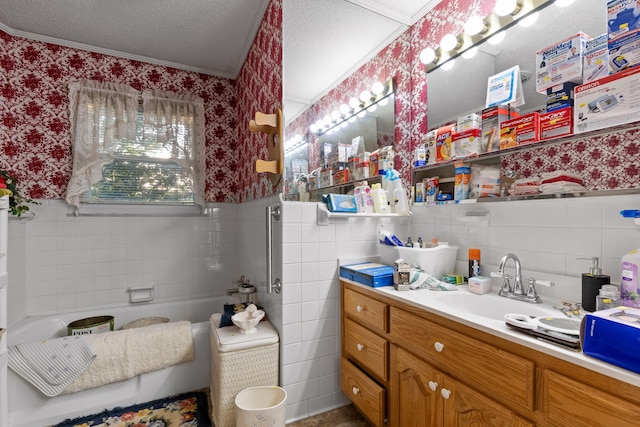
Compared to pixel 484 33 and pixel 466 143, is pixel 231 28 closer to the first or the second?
pixel 484 33

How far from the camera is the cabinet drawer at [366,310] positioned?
4.80 feet

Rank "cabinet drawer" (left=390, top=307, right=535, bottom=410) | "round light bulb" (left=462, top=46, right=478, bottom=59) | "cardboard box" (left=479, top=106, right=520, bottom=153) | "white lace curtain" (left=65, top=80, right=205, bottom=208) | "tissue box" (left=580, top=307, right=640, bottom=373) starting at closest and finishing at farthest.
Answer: "tissue box" (left=580, top=307, right=640, bottom=373) < "cabinet drawer" (left=390, top=307, right=535, bottom=410) < "cardboard box" (left=479, top=106, right=520, bottom=153) < "round light bulb" (left=462, top=46, right=478, bottom=59) < "white lace curtain" (left=65, top=80, right=205, bottom=208)

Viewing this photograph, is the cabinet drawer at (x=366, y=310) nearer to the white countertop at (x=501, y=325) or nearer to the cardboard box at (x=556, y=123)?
the white countertop at (x=501, y=325)

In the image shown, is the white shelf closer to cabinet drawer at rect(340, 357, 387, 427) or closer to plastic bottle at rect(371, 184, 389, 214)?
plastic bottle at rect(371, 184, 389, 214)

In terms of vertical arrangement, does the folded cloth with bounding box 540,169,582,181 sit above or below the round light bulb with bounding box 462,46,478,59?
below

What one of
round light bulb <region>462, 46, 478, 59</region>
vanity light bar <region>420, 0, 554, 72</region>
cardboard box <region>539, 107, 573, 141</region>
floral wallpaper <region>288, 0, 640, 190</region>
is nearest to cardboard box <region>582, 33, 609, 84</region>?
cardboard box <region>539, 107, 573, 141</region>

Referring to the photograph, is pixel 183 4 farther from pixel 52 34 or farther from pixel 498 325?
pixel 498 325

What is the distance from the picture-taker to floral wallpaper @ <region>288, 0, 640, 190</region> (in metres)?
1.09

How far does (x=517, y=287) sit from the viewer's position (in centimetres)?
130

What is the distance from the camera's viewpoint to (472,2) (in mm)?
1654

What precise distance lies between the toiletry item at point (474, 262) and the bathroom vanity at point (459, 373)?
0.21 metres

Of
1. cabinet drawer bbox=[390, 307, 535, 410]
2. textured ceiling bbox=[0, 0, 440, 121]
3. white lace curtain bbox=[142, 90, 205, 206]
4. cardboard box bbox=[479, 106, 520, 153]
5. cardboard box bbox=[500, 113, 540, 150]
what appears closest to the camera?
cabinet drawer bbox=[390, 307, 535, 410]

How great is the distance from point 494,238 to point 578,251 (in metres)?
0.35

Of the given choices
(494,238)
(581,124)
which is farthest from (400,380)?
(581,124)
